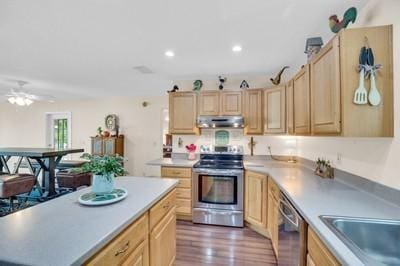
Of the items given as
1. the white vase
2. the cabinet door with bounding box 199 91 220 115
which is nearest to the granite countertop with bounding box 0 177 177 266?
the white vase

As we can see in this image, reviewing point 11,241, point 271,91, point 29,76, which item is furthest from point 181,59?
point 29,76

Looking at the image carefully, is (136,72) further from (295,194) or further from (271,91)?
(295,194)

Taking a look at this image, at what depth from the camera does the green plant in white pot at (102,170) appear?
5.04ft

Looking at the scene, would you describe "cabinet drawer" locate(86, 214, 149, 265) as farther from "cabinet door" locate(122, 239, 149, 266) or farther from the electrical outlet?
the electrical outlet

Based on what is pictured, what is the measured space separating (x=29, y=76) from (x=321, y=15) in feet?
16.0

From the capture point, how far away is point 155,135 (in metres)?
6.42

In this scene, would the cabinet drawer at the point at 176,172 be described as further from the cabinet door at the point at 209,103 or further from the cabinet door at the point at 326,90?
the cabinet door at the point at 326,90

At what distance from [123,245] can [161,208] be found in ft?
2.01

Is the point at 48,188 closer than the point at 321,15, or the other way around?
the point at 321,15

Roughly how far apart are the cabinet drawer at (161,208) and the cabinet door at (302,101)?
1.47 m

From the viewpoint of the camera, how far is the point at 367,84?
4.85 ft

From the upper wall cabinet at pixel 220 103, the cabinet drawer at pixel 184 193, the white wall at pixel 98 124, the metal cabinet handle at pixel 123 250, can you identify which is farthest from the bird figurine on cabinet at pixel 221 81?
the metal cabinet handle at pixel 123 250

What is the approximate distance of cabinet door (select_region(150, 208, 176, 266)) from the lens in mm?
1656

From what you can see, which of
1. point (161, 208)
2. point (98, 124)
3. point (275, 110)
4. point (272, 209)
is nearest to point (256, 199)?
point (272, 209)
